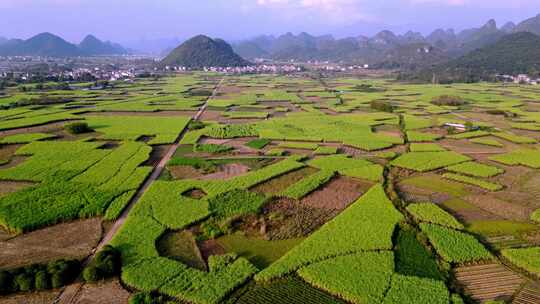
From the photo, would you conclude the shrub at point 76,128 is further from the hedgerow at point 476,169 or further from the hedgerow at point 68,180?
the hedgerow at point 476,169

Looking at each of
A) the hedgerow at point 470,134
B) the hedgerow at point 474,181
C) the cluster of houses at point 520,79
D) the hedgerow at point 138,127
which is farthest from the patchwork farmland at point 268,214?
the cluster of houses at point 520,79

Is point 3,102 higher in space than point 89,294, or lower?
higher

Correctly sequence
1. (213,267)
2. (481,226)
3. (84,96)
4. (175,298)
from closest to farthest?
(175,298) → (213,267) → (481,226) → (84,96)

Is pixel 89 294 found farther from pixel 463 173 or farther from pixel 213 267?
pixel 463 173

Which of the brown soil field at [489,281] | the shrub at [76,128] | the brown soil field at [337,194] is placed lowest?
the brown soil field at [489,281]

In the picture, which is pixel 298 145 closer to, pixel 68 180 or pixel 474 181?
pixel 474 181

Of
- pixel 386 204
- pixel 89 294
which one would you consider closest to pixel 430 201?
pixel 386 204

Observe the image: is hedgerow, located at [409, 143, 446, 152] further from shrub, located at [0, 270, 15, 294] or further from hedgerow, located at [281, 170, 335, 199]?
shrub, located at [0, 270, 15, 294]
